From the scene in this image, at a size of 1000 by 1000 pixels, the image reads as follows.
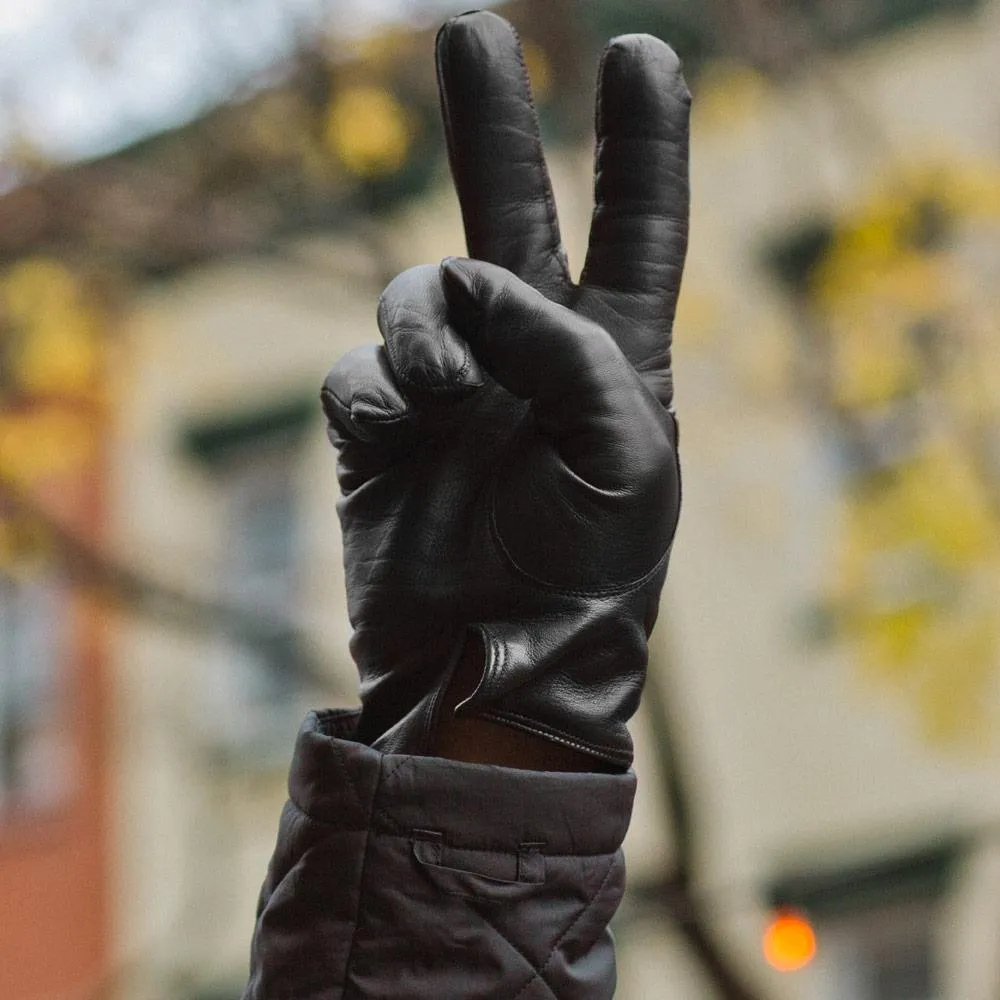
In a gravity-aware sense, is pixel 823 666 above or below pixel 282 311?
below

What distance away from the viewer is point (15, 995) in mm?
10719

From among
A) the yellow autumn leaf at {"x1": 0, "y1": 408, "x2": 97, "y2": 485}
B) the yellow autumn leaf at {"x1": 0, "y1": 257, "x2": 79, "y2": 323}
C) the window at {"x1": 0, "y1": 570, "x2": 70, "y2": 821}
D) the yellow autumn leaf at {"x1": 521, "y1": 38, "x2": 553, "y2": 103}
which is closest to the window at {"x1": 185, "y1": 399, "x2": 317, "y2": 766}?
the window at {"x1": 0, "y1": 570, "x2": 70, "y2": 821}

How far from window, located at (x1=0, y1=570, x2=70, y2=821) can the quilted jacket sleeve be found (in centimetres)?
977

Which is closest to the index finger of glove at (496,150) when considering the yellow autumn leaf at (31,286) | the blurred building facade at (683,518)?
the blurred building facade at (683,518)

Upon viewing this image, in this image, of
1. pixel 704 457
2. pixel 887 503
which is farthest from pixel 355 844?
pixel 704 457

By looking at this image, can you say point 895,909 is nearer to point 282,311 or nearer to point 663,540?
point 282,311

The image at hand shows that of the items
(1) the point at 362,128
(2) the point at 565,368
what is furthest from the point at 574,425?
(1) the point at 362,128

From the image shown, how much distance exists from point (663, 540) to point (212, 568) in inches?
362

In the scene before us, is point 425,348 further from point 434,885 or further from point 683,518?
point 683,518

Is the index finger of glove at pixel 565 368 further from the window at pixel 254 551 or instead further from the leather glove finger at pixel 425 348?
the window at pixel 254 551

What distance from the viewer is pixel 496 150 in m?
1.70

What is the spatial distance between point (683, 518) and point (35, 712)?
4451 millimetres

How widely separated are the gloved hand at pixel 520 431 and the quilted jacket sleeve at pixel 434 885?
8 cm

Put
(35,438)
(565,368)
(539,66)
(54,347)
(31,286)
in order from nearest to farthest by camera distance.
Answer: (565,368)
(539,66)
(31,286)
(54,347)
(35,438)
